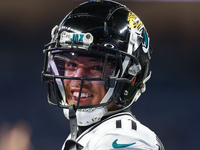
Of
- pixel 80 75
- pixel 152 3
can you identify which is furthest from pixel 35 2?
pixel 80 75

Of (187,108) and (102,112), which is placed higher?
(102,112)

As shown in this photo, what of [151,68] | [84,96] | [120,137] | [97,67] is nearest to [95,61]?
[97,67]

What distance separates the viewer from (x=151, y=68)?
85.2 inches

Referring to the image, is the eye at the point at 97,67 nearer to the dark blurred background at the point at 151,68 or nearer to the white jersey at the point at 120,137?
the white jersey at the point at 120,137

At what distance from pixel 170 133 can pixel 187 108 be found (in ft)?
0.72

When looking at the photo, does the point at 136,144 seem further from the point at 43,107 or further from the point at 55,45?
the point at 43,107

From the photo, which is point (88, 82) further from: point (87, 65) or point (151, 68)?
point (151, 68)

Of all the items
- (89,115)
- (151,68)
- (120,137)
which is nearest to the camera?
(120,137)

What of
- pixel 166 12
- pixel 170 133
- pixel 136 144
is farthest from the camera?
pixel 166 12

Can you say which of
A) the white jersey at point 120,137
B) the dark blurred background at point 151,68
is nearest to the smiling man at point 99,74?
the white jersey at point 120,137

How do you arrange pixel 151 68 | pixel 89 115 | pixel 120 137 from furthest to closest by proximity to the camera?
pixel 151 68 → pixel 89 115 → pixel 120 137

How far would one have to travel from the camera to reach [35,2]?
2.27m

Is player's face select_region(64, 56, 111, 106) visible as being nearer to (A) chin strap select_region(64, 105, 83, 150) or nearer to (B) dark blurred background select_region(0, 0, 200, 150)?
(A) chin strap select_region(64, 105, 83, 150)

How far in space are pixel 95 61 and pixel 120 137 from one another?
12.5 inches
